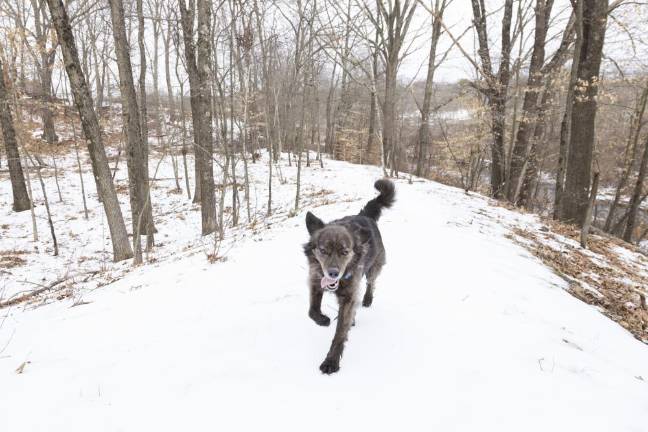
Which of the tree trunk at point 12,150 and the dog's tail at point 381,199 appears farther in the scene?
the tree trunk at point 12,150

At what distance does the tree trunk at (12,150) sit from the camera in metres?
15.5

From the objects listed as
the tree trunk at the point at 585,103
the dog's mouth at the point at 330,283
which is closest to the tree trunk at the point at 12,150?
the dog's mouth at the point at 330,283

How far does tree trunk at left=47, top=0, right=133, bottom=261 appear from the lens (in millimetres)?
8297

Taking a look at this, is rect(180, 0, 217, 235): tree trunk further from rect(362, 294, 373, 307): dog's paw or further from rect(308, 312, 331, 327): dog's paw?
rect(308, 312, 331, 327): dog's paw

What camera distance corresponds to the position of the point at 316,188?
832 inches

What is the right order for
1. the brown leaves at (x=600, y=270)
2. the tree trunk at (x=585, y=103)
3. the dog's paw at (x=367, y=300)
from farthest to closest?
the tree trunk at (x=585, y=103), the brown leaves at (x=600, y=270), the dog's paw at (x=367, y=300)

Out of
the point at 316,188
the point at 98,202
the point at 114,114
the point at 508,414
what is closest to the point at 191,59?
the point at 316,188

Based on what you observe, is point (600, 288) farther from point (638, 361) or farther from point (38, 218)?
point (38, 218)

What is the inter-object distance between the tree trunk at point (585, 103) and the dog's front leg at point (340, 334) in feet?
34.9

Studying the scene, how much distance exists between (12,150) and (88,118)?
37.8 ft

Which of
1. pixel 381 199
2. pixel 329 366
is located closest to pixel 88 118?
pixel 381 199

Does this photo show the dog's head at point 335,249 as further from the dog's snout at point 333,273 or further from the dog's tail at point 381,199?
the dog's tail at point 381,199

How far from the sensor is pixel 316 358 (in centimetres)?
315

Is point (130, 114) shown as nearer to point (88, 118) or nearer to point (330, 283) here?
point (88, 118)
